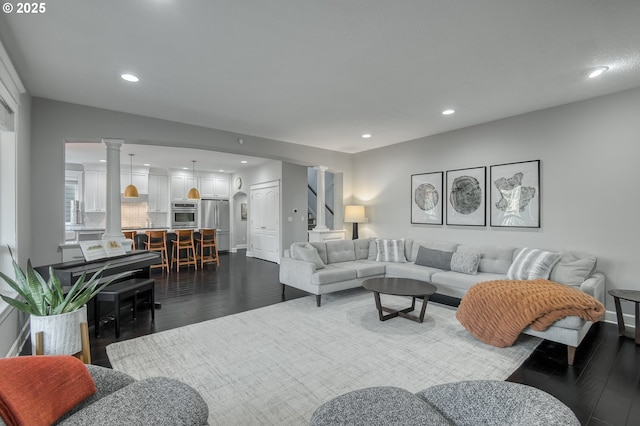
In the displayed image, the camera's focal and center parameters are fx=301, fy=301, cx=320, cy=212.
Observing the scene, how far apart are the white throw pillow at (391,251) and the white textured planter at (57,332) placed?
431cm

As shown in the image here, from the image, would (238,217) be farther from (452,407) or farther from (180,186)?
(452,407)

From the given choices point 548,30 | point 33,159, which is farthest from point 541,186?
point 33,159

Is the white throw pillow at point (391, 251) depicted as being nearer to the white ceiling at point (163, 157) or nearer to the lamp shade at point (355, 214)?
the lamp shade at point (355, 214)

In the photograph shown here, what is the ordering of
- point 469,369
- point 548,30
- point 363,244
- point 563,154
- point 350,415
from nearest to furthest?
point 350,415
point 548,30
point 469,369
point 563,154
point 363,244

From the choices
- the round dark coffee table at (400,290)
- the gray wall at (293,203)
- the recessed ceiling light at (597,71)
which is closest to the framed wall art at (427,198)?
the round dark coffee table at (400,290)

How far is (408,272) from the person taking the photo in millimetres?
4594

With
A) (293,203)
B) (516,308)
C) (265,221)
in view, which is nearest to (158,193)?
(265,221)

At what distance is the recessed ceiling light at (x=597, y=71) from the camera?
9.68 feet

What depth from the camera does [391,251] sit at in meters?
5.21

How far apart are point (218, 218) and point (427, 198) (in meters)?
6.71

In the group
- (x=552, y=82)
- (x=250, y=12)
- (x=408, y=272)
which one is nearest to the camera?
(x=250, y=12)

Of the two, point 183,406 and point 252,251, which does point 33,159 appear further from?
point 252,251

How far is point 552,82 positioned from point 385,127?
2189mm

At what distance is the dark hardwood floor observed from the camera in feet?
6.83
